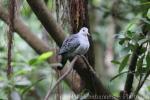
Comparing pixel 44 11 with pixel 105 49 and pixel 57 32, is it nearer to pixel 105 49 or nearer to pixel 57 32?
pixel 57 32

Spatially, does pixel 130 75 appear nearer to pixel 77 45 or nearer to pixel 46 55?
pixel 77 45

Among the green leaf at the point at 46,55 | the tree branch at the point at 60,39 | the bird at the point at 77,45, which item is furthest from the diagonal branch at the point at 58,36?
the green leaf at the point at 46,55

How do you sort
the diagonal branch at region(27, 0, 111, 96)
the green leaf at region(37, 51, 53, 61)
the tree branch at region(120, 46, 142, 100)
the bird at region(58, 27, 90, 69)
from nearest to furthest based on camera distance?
the bird at region(58, 27, 90, 69) < the diagonal branch at region(27, 0, 111, 96) < the tree branch at region(120, 46, 142, 100) < the green leaf at region(37, 51, 53, 61)

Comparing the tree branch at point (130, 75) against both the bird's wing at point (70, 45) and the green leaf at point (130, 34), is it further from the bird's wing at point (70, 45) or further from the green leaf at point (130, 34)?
the bird's wing at point (70, 45)

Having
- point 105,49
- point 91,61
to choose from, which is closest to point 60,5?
point 91,61

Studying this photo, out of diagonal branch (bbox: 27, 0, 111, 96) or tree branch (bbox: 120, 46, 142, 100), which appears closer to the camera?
diagonal branch (bbox: 27, 0, 111, 96)

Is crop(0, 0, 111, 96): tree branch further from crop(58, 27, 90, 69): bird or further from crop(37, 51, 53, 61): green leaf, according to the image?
crop(37, 51, 53, 61): green leaf

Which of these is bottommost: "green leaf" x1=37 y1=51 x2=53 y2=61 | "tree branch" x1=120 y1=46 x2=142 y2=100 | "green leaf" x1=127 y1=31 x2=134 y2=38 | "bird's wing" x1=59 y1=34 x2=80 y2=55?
"tree branch" x1=120 y1=46 x2=142 y2=100

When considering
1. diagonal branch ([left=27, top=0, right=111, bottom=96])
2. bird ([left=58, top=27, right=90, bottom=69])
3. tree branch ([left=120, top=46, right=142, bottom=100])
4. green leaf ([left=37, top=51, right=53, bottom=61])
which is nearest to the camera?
bird ([left=58, top=27, right=90, bottom=69])

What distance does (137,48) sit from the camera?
1946 mm

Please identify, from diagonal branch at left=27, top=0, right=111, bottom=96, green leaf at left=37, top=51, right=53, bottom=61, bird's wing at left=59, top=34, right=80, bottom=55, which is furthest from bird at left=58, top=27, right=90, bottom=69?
green leaf at left=37, top=51, right=53, bottom=61

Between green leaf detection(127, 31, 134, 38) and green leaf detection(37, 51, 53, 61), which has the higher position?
green leaf detection(37, 51, 53, 61)

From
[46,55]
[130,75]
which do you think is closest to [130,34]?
[130,75]

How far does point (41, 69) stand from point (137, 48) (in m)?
1.75
